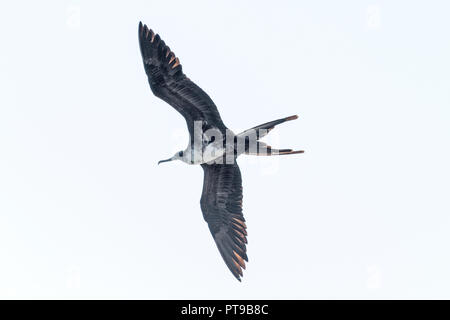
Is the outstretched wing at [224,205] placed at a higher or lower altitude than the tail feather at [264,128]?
lower

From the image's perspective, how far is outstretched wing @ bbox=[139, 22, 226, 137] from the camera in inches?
660

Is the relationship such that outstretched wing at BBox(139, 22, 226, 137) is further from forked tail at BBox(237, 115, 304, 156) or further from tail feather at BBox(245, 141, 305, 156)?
tail feather at BBox(245, 141, 305, 156)

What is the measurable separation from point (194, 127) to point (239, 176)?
1998 mm

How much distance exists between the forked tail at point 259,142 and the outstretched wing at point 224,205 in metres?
1.48

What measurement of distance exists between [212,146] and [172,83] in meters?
1.81

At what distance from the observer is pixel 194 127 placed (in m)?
17.7

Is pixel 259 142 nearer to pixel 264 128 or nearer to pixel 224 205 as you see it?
pixel 264 128

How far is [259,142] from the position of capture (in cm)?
1723

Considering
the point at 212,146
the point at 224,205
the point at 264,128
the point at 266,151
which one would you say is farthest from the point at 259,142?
the point at 224,205

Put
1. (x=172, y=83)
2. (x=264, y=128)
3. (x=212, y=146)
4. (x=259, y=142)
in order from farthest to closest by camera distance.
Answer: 1. (x=212, y=146)
2. (x=259, y=142)
3. (x=172, y=83)
4. (x=264, y=128)

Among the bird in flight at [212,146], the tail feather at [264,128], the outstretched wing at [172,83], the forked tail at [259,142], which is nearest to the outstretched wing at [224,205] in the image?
the bird in flight at [212,146]

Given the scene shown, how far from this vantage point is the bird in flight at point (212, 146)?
1681cm

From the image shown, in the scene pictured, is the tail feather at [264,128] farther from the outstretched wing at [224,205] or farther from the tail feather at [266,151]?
the outstretched wing at [224,205]
